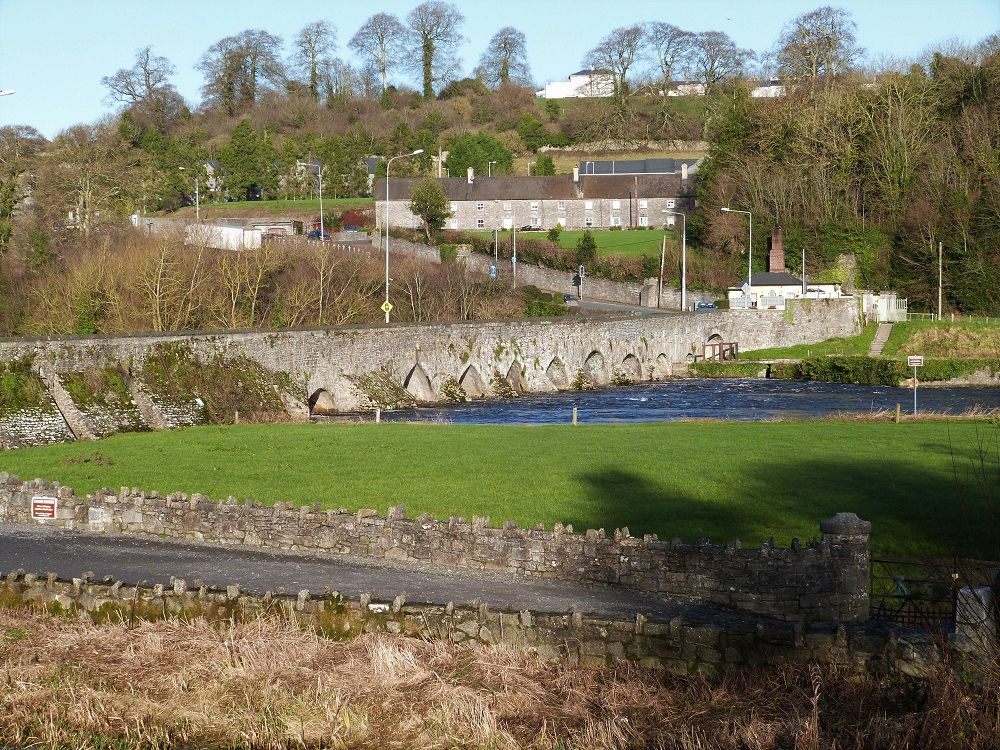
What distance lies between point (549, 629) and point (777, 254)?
7529 cm

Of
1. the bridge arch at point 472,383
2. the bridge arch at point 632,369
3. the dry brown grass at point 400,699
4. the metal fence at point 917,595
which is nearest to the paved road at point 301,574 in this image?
the dry brown grass at point 400,699

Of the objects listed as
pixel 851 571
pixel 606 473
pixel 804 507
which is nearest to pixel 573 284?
pixel 606 473

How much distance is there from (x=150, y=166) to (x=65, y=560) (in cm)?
9513

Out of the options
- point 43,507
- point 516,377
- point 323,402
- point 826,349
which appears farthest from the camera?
point 826,349

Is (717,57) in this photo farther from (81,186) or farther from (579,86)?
(81,186)

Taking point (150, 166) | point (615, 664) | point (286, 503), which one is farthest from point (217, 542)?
point (150, 166)

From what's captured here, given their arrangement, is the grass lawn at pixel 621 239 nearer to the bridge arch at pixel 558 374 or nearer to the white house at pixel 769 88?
the white house at pixel 769 88

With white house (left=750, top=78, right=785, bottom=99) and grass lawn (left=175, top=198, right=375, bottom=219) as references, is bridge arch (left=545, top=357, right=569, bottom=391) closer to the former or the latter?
grass lawn (left=175, top=198, right=375, bottom=219)

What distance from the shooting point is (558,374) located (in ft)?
202

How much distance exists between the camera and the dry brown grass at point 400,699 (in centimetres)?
1214

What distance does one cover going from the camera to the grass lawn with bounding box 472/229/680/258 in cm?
9500

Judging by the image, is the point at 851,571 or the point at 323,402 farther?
the point at 323,402

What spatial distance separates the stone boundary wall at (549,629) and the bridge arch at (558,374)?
147ft

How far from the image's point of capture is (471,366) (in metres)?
56.3
